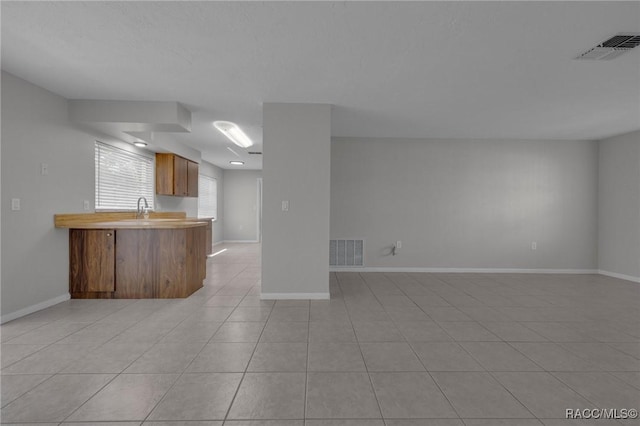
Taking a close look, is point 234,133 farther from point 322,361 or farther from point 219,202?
point 219,202

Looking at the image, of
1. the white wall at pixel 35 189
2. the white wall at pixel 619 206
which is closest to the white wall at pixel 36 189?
the white wall at pixel 35 189

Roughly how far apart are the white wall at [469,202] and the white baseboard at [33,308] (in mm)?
3926

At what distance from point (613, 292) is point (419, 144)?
3562mm

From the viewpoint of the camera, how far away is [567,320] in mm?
3033

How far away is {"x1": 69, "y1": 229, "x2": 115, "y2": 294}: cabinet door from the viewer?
3656 mm

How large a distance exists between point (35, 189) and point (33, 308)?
1276 millimetres

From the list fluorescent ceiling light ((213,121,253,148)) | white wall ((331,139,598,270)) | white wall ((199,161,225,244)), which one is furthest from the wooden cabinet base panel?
white wall ((199,161,225,244))

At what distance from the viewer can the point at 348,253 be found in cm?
545

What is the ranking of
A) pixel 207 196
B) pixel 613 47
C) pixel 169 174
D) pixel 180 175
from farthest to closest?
1. pixel 207 196
2. pixel 180 175
3. pixel 169 174
4. pixel 613 47

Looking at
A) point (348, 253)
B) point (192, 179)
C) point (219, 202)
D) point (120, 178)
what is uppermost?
point (192, 179)

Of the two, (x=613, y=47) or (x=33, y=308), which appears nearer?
(x=613, y=47)

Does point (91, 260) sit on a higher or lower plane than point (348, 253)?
higher

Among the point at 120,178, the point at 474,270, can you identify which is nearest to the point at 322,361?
the point at 474,270

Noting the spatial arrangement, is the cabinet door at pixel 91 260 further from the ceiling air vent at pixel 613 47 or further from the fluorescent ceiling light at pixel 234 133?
the ceiling air vent at pixel 613 47
